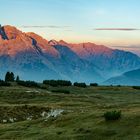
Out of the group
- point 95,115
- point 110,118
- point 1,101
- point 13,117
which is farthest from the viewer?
point 1,101

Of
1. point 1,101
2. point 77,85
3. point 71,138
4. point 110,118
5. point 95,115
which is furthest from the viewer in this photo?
point 77,85

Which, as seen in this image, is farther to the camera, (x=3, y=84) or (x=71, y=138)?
(x=3, y=84)

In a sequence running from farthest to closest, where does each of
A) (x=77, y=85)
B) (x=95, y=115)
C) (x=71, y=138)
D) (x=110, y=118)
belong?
(x=77, y=85) < (x=95, y=115) < (x=110, y=118) < (x=71, y=138)

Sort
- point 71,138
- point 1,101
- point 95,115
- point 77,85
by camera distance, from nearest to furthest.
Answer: point 71,138 → point 95,115 → point 1,101 → point 77,85

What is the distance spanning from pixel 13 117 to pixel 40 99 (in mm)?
26728

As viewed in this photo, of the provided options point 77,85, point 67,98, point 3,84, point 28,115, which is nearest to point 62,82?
point 77,85

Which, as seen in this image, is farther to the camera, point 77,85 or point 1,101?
point 77,85

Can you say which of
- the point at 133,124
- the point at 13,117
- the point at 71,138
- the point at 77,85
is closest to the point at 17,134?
the point at 71,138

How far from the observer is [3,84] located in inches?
4476

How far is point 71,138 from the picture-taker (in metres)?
34.2

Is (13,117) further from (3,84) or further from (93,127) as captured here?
(3,84)

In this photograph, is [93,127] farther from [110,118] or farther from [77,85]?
[77,85]

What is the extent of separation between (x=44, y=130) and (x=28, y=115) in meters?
21.9

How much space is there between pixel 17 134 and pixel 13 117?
18852 millimetres
